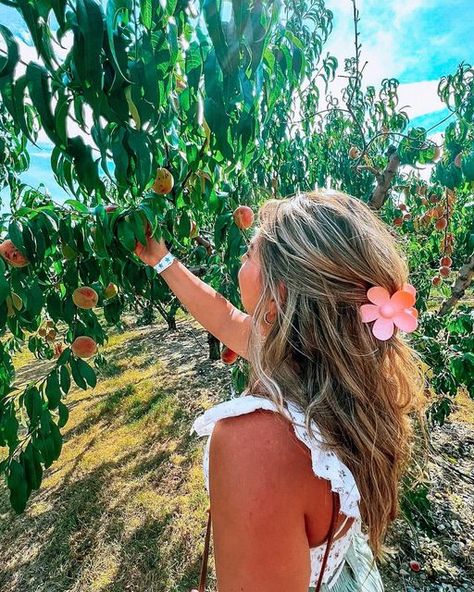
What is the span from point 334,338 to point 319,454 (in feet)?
0.68

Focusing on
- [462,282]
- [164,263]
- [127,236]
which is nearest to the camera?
[127,236]

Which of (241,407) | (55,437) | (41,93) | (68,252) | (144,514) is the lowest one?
(144,514)

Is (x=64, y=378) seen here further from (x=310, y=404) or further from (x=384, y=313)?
(x=384, y=313)

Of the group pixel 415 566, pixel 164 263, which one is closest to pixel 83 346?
pixel 164 263

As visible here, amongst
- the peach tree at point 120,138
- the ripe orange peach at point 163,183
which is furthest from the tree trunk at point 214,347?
the ripe orange peach at point 163,183

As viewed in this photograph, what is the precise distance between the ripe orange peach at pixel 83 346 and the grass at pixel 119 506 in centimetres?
154

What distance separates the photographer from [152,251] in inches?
46.8

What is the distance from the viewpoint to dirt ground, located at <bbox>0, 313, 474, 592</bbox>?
2182 mm

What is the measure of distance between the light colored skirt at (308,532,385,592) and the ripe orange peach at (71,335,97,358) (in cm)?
100

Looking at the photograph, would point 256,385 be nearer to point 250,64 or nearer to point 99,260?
point 250,64

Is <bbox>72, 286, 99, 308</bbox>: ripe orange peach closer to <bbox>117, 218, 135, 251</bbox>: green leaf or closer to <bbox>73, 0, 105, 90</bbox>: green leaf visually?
<bbox>117, 218, 135, 251</bbox>: green leaf

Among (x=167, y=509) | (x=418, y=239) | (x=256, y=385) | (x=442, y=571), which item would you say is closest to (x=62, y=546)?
(x=167, y=509)

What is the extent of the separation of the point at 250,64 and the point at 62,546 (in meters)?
2.93

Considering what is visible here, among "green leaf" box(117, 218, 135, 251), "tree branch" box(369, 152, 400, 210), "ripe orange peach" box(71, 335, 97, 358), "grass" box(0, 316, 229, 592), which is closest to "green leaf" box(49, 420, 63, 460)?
"ripe orange peach" box(71, 335, 97, 358)
